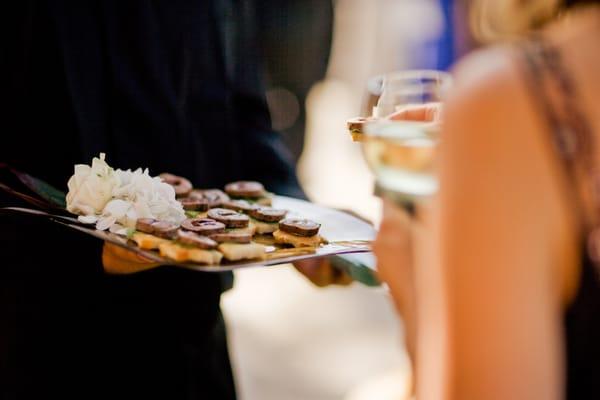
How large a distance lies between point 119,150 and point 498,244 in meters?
1.13

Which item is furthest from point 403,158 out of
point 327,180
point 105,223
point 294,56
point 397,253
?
point 327,180

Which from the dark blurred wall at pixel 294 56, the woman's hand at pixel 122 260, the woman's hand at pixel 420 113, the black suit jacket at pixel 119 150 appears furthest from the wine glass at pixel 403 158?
the dark blurred wall at pixel 294 56

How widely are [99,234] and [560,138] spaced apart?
0.77 meters

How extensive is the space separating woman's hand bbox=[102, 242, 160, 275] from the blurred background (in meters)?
1.56

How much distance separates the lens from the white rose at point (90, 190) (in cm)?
126

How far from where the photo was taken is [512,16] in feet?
2.40

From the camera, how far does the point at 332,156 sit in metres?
6.20

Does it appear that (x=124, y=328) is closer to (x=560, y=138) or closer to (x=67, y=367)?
(x=67, y=367)

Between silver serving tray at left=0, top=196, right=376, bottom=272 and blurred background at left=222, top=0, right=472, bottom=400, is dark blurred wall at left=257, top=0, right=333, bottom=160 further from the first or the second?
silver serving tray at left=0, top=196, right=376, bottom=272

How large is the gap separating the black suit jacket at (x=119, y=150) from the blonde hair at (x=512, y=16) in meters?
1.02

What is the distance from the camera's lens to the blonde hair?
0.71 metres

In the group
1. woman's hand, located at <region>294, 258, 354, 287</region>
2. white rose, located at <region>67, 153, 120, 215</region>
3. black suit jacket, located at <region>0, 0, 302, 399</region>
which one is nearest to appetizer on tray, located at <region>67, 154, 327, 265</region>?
white rose, located at <region>67, 153, 120, 215</region>

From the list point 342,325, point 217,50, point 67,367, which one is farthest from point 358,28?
point 67,367

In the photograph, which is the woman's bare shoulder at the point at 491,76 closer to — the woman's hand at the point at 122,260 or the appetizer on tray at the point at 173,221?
the appetizer on tray at the point at 173,221
